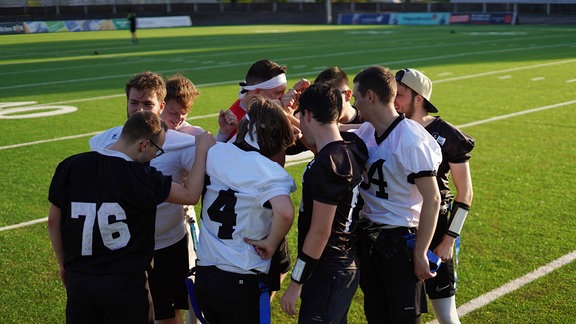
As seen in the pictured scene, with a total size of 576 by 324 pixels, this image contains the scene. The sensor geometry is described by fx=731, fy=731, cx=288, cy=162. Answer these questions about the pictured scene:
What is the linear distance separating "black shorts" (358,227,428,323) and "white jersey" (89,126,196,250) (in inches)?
41.9

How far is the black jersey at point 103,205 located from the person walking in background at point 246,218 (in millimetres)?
316

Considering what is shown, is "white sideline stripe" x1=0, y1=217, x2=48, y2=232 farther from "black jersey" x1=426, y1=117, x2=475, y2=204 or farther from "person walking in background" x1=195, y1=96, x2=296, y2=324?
"black jersey" x1=426, y1=117, x2=475, y2=204

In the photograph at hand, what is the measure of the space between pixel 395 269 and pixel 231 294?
89cm

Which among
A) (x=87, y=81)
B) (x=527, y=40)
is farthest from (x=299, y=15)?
(x=87, y=81)

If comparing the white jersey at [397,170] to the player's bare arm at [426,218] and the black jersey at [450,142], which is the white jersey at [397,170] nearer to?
the player's bare arm at [426,218]

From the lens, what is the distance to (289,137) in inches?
141

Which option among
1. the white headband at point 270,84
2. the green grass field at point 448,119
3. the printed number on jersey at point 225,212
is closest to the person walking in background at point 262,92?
the white headband at point 270,84

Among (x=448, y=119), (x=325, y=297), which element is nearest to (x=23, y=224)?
(x=325, y=297)

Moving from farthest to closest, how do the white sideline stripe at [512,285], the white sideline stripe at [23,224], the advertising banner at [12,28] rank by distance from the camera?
the advertising banner at [12,28]
the white sideline stripe at [23,224]
the white sideline stripe at [512,285]

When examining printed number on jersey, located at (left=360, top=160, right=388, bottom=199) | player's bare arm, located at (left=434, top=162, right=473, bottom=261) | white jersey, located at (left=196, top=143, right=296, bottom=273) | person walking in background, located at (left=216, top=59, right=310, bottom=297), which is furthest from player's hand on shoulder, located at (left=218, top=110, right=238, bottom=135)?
player's bare arm, located at (left=434, top=162, right=473, bottom=261)

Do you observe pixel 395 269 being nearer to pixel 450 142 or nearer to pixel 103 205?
pixel 450 142

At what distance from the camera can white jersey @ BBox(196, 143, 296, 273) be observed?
3.48 m

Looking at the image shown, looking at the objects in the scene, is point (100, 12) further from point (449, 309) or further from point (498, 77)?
point (449, 309)

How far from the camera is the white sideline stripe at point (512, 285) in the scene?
5141 millimetres
